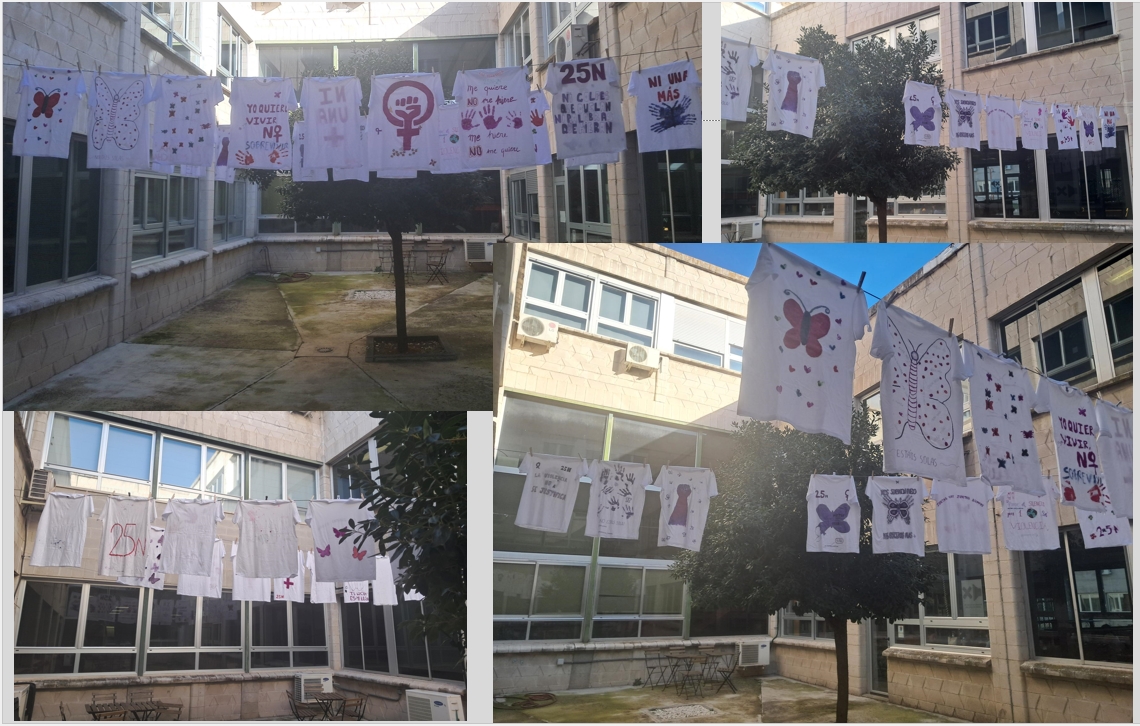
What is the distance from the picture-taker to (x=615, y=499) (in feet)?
18.3

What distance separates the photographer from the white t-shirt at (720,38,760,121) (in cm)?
650

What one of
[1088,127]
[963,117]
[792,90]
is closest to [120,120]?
[792,90]

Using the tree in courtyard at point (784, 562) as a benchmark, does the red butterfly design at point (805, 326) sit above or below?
above

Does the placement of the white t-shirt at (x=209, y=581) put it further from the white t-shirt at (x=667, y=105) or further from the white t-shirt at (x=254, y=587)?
the white t-shirt at (x=667, y=105)

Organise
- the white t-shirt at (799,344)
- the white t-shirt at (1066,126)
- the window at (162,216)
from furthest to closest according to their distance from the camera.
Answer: the window at (162,216) → the white t-shirt at (1066,126) → the white t-shirt at (799,344)

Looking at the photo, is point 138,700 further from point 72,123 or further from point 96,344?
point 72,123

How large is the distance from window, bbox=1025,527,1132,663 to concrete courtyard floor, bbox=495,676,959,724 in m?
0.94

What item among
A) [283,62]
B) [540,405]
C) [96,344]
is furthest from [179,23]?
[540,405]

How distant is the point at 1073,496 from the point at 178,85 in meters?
6.48

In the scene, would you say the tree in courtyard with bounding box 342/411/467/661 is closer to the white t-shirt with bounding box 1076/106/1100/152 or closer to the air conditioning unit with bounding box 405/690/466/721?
the air conditioning unit with bounding box 405/690/466/721

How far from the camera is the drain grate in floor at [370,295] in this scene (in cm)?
851

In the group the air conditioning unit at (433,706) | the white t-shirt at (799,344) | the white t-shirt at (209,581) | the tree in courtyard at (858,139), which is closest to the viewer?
the white t-shirt at (799,344)

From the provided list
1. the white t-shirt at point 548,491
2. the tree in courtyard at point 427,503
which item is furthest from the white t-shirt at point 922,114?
the tree in courtyard at point 427,503

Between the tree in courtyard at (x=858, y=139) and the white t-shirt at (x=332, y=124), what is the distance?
135 inches
